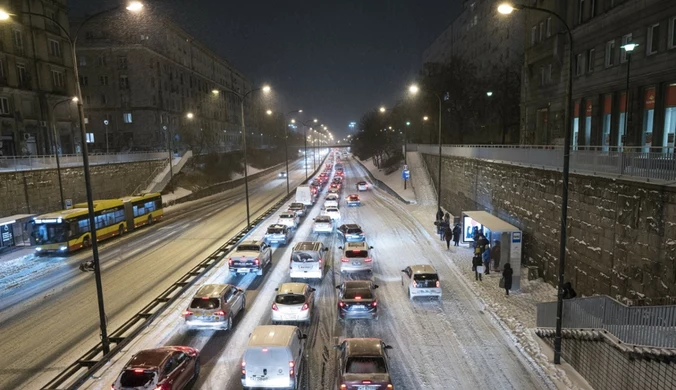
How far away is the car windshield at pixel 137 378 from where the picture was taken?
9953mm

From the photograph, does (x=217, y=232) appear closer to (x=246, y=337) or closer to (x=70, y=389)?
(x=246, y=337)

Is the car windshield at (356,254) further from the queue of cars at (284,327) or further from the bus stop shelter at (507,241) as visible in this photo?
the bus stop shelter at (507,241)

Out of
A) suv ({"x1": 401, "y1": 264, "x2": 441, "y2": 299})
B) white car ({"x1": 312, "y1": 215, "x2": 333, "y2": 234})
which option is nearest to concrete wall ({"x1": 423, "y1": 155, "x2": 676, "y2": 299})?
suv ({"x1": 401, "y1": 264, "x2": 441, "y2": 299})

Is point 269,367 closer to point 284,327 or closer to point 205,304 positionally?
point 284,327

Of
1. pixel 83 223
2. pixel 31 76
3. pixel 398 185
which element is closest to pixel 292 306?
pixel 83 223

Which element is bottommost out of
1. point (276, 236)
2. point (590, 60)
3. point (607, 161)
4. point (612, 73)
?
point (276, 236)

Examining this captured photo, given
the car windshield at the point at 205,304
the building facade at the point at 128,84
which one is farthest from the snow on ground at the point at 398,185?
the car windshield at the point at 205,304

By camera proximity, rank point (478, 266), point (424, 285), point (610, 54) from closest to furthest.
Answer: point (424, 285)
point (478, 266)
point (610, 54)

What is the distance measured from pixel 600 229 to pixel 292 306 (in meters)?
11.2

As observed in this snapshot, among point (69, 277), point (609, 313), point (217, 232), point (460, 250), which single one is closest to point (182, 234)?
point (217, 232)

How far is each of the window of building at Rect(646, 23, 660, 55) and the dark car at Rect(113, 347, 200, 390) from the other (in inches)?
1014

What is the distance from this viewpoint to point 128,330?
49.5 feet

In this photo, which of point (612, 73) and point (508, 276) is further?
point (612, 73)

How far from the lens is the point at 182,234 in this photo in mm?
32125
